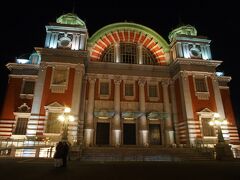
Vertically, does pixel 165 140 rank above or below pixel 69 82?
below

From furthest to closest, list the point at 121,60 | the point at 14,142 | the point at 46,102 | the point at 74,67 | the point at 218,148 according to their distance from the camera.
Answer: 1. the point at 121,60
2. the point at 74,67
3. the point at 46,102
4. the point at 14,142
5. the point at 218,148

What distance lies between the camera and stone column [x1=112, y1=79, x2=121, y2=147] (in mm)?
22219

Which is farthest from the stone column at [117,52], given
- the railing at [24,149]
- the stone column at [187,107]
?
the railing at [24,149]

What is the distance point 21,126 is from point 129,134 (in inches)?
490

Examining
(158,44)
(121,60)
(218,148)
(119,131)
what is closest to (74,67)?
(121,60)

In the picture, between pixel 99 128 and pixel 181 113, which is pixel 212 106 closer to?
pixel 181 113

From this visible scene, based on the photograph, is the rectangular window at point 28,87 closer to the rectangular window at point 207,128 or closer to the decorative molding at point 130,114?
the decorative molding at point 130,114

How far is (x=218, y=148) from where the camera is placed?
15438 mm

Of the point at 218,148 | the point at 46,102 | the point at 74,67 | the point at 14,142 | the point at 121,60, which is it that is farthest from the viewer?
the point at 121,60

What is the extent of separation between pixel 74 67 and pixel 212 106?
53.7 feet

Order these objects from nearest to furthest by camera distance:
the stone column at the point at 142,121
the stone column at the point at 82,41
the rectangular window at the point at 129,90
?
1. the stone column at the point at 142,121
2. the stone column at the point at 82,41
3. the rectangular window at the point at 129,90

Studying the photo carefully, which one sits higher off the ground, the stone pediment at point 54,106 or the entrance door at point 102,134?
the stone pediment at point 54,106

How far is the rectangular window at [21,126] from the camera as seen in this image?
2202 cm

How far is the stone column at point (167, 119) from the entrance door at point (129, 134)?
12.4 feet
